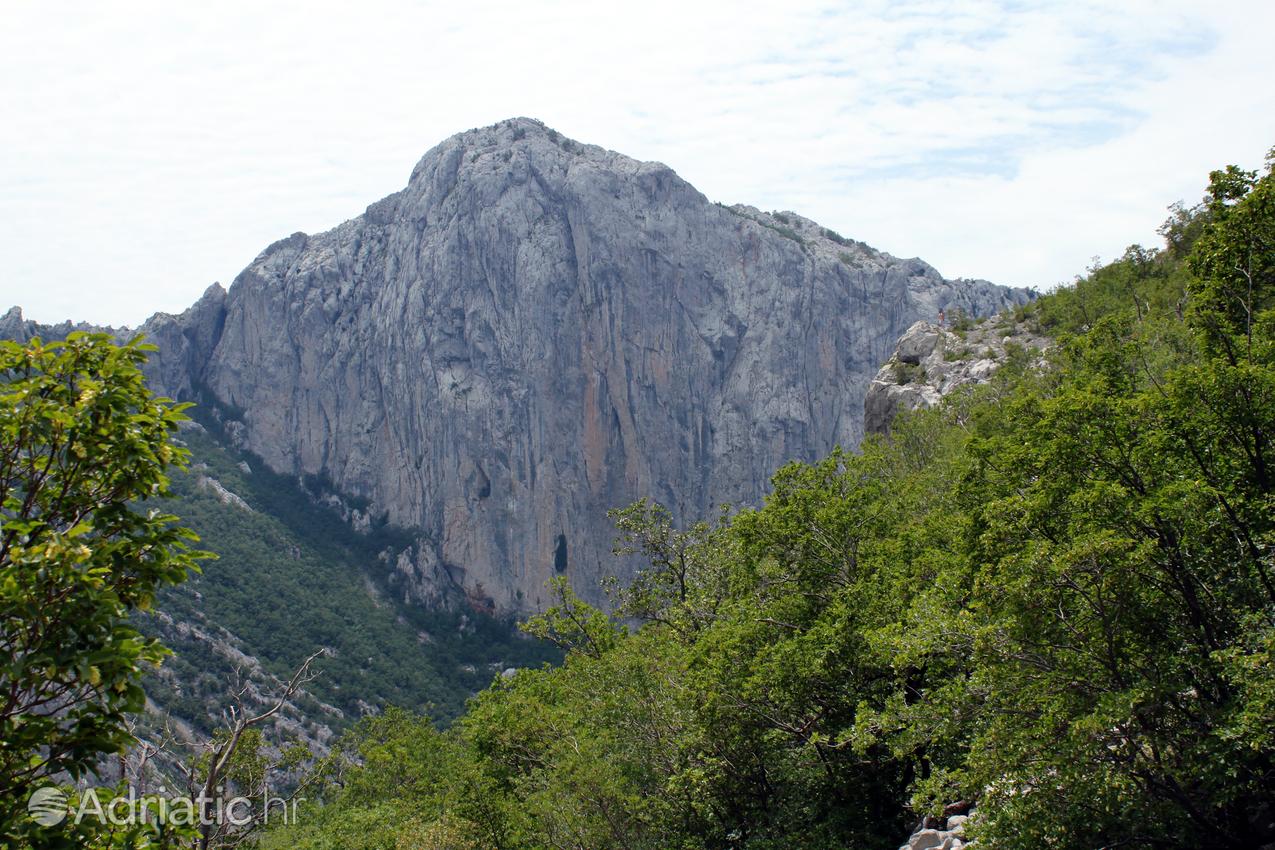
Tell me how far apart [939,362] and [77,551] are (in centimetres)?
5395

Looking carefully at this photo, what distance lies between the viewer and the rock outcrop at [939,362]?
160ft

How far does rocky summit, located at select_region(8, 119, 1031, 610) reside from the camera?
11744 cm

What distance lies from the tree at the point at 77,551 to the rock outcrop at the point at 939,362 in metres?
43.7

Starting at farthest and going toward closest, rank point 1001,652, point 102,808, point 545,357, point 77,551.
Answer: point 545,357 < point 1001,652 < point 102,808 < point 77,551

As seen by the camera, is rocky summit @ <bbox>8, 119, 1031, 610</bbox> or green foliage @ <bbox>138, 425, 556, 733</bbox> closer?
green foliage @ <bbox>138, 425, 556, 733</bbox>

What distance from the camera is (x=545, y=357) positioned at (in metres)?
117

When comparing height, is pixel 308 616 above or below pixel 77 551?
below

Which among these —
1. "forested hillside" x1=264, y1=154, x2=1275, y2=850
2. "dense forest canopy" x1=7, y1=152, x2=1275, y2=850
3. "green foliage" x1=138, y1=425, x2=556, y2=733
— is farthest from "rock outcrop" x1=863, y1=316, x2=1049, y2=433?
"green foliage" x1=138, y1=425, x2=556, y2=733

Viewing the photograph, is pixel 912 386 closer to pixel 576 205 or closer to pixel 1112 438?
pixel 1112 438

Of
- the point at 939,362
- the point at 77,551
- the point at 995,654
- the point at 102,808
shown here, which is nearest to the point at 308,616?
the point at 939,362

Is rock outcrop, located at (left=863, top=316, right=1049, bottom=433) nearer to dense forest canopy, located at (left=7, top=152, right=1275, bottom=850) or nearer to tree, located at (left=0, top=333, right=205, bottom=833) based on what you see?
dense forest canopy, located at (left=7, top=152, right=1275, bottom=850)

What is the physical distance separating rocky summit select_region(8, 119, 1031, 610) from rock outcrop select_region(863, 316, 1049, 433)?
62.4 meters

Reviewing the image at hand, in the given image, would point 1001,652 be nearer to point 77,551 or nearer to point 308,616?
A: point 77,551

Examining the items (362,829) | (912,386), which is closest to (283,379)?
(912,386)
